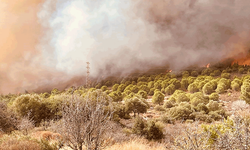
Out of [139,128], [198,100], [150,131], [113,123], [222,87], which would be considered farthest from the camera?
[222,87]

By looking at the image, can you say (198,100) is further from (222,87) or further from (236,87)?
(236,87)

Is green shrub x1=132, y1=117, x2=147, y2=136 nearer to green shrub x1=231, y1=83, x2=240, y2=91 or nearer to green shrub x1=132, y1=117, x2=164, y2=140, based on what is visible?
green shrub x1=132, y1=117, x2=164, y2=140

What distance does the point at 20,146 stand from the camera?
5.00 m

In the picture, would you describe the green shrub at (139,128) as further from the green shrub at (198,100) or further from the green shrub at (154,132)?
the green shrub at (198,100)

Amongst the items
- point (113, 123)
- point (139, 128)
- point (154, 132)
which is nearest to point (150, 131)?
point (154, 132)

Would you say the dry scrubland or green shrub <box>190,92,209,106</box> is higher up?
the dry scrubland

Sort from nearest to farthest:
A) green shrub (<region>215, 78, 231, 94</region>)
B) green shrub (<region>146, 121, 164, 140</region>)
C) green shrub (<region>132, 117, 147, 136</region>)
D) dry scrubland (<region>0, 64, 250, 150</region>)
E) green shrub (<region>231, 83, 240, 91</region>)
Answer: dry scrubland (<region>0, 64, 250, 150</region>) → green shrub (<region>146, 121, 164, 140</region>) → green shrub (<region>132, 117, 147, 136</region>) → green shrub (<region>231, 83, 240, 91</region>) → green shrub (<region>215, 78, 231, 94</region>)

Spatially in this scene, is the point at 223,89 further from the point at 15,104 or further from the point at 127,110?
the point at 15,104

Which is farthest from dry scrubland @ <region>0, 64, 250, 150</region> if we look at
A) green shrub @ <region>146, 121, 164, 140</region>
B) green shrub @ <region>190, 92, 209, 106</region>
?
green shrub @ <region>190, 92, 209, 106</region>

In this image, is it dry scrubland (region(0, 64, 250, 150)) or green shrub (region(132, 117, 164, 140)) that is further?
green shrub (region(132, 117, 164, 140))

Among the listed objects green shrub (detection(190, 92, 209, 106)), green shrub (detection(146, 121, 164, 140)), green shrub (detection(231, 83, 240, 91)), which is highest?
green shrub (detection(231, 83, 240, 91))

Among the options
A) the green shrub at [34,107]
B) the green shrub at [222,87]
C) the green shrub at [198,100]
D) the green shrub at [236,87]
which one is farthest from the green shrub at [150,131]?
the green shrub at [236,87]

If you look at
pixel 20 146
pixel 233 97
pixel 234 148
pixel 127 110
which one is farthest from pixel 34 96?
pixel 233 97

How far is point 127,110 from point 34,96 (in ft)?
55.9
